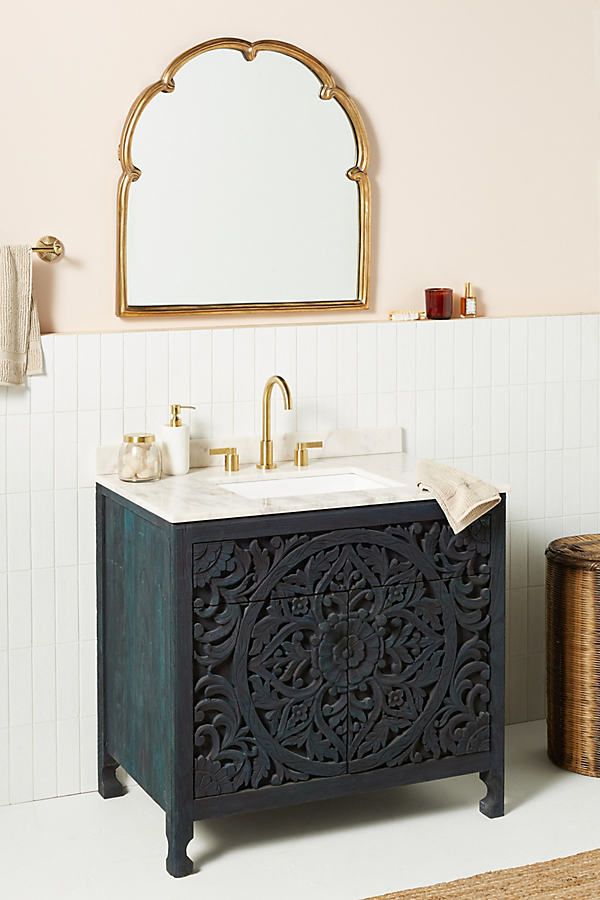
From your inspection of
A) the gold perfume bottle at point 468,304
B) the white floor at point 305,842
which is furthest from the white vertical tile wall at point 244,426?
the white floor at point 305,842

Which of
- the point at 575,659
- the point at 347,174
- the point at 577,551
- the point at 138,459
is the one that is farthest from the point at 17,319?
the point at 575,659

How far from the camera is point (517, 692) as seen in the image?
3.90m

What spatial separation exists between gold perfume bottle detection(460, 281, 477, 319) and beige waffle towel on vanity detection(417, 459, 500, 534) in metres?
0.74

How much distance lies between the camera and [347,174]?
349 centimetres

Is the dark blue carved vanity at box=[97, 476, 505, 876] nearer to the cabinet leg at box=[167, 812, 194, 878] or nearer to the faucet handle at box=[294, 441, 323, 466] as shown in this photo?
the cabinet leg at box=[167, 812, 194, 878]

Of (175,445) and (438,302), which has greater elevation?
(438,302)

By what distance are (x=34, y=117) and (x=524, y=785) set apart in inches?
80.3

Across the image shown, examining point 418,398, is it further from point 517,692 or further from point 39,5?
point 39,5

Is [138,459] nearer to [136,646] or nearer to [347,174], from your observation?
[136,646]

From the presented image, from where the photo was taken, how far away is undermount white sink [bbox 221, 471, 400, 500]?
3301mm

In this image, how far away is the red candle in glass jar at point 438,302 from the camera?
11.8ft

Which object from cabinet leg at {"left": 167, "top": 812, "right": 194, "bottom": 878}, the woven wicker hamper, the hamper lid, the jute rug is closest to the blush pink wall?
the hamper lid

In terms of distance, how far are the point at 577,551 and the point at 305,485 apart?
740 millimetres

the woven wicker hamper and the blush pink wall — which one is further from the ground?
the blush pink wall
